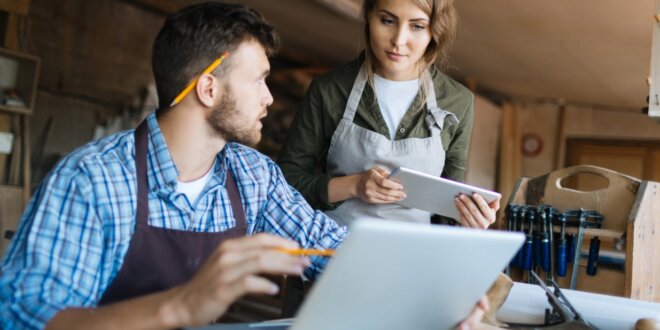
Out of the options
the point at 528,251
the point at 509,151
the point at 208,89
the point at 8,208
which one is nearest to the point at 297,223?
the point at 208,89

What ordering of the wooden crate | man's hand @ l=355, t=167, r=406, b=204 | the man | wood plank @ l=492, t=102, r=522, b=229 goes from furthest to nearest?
wood plank @ l=492, t=102, r=522, b=229
the wooden crate
man's hand @ l=355, t=167, r=406, b=204
the man

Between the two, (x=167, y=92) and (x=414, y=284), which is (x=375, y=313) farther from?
(x=167, y=92)

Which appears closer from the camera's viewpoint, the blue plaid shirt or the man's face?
the blue plaid shirt

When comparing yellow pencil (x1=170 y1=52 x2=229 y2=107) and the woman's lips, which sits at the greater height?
the woman's lips

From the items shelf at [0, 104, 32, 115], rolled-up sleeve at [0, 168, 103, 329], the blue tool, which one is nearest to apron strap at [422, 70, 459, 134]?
the blue tool

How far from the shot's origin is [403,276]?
0.99 meters

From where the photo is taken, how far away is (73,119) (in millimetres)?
5238

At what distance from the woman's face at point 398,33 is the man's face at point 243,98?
0.59 metres

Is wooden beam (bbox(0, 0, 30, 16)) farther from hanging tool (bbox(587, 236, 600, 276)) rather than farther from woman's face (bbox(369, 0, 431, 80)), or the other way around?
hanging tool (bbox(587, 236, 600, 276))

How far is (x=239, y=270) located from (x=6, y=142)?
13.1 feet

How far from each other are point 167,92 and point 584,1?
3427 mm

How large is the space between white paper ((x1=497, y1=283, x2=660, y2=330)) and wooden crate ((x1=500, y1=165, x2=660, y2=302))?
50 centimetres

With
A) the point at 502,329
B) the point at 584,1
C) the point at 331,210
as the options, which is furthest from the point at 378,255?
the point at 584,1

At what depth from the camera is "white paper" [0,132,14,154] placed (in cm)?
431
